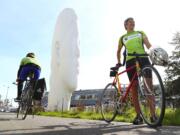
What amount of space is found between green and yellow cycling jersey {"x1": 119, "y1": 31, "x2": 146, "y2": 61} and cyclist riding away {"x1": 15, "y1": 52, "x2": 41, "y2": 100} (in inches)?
123

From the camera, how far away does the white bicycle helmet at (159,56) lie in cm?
508

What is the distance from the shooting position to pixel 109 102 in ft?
24.7

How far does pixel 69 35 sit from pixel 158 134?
21719mm

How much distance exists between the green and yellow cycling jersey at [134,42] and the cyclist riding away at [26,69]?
3116 mm

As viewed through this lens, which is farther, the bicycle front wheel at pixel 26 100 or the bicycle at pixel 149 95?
the bicycle front wheel at pixel 26 100

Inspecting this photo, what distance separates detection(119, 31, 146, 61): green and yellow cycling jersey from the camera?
6.39 meters

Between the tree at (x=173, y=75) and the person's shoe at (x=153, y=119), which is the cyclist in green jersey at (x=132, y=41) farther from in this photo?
the tree at (x=173, y=75)

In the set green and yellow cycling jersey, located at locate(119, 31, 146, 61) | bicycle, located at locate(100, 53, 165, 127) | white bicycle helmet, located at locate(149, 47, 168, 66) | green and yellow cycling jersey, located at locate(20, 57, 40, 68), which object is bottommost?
bicycle, located at locate(100, 53, 165, 127)

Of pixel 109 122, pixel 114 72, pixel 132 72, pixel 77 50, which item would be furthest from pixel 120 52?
pixel 77 50

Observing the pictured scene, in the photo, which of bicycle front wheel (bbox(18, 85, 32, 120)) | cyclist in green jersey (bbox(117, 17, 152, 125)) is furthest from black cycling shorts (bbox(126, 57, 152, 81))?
bicycle front wheel (bbox(18, 85, 32, 120))

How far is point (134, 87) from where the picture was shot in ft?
19.5

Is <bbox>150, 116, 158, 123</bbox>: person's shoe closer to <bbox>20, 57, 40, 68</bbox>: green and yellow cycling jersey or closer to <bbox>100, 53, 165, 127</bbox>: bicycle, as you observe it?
<bbox>100, 53, 165, 127</bbox>: bicycle

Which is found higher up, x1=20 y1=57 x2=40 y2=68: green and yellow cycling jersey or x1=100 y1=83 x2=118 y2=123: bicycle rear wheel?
x1=20 y1=57 x2=40 y2=68: green and yellow cycling jersey

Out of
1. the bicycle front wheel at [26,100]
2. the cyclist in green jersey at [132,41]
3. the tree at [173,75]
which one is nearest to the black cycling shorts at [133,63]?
the cyclist in green jersey at [132,41]
